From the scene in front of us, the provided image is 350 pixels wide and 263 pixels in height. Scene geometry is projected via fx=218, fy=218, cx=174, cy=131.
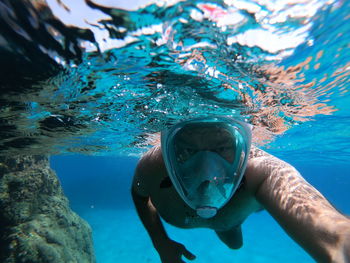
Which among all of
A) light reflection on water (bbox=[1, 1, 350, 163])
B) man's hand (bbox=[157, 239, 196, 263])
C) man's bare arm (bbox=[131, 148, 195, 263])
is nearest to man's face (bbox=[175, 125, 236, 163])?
man's bare arm (bbox=[131, 148, 195, 263])

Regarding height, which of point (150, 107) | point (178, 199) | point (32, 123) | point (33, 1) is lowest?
point (32, 123)

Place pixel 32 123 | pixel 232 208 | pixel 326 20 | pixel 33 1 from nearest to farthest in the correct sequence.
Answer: pixel 33 1, pixel 232 208, pixel 326 20, pixel 32 123

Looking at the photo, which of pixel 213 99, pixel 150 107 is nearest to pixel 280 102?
pixel 213 99

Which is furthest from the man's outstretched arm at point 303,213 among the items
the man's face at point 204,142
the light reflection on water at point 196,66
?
the light reflection on water at point 196,66

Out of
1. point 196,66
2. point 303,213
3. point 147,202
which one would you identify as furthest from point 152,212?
point 196,66

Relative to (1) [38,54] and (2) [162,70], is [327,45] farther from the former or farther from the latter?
(1) [38,54]

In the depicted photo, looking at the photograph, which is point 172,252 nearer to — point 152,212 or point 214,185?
point 152,212

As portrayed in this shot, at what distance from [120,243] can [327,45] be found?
24.4 metres

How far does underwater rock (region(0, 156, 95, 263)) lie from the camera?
8867 mm

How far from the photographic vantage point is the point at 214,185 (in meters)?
3.29

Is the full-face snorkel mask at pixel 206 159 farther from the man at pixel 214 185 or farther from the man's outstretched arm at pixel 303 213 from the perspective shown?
the man's outstretched arm at pixel 303 213

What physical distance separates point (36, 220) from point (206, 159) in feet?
34.4

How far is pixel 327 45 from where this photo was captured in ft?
16.3

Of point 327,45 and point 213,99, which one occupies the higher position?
point 327,45
